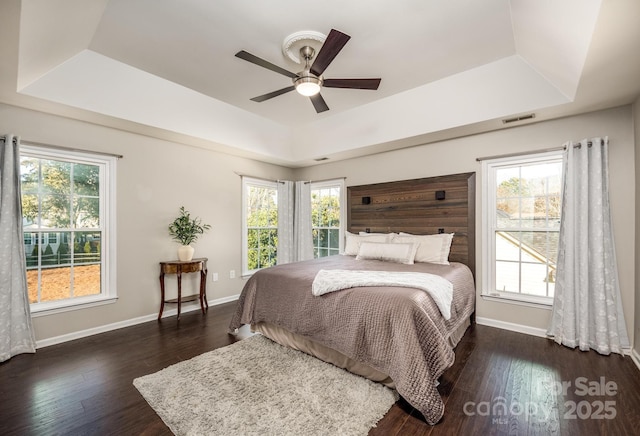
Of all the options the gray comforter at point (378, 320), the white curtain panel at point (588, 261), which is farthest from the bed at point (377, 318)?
the white curtain panel at point (588, 261)

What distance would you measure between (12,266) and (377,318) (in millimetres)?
3240

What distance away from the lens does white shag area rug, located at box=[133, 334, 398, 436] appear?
1711mm

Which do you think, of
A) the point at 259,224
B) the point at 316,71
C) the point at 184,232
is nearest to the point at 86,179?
the point at 184,232

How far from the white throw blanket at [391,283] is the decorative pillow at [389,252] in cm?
78

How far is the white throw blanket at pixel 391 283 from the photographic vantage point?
2.19 metres

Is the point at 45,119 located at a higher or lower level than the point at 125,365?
higher

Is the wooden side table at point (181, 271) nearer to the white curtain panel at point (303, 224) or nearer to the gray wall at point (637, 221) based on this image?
the white curtain panel at point (303, 224)

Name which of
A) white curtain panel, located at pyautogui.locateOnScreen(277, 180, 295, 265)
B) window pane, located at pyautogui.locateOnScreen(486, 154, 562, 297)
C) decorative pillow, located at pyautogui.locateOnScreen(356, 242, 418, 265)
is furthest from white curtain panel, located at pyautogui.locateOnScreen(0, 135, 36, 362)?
window pane, located at pyautogui.locateOnScreen(486, 154, 562, 297)

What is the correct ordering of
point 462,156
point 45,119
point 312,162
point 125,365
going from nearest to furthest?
point 125,365 < point 45,119 < point 462,156 < point 312,162

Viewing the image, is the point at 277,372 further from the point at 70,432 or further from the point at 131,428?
the point at 70,432

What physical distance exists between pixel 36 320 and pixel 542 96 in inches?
210

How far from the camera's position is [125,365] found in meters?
2.47

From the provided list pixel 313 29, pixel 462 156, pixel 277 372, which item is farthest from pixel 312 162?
pixel 277 372

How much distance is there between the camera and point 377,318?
2049 mm
